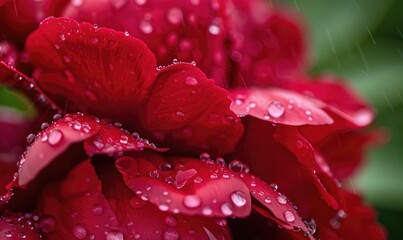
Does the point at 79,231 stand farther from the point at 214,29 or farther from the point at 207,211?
the point at 214,29

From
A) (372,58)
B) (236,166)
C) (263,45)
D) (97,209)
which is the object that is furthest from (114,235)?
(372,58)

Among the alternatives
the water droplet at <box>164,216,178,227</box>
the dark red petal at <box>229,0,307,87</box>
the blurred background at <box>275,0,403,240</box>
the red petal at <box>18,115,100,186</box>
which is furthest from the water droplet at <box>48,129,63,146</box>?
the blurred background at <box>275,0,403,240</box>

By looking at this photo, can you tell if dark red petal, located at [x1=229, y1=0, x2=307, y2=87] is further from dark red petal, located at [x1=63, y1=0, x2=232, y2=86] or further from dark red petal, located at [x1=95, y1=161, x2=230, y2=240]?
dark red petal, located at [x1=95, y1=161, x2=230, y2=240]

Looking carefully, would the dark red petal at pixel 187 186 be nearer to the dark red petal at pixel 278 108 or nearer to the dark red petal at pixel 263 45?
the dark red petal at pixel 278 108

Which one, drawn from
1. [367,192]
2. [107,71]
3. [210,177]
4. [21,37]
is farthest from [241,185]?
[367,192]

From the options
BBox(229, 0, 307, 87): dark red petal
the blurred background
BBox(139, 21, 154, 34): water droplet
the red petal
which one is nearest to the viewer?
the red petal

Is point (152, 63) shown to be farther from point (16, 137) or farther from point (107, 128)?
point (16, 137)

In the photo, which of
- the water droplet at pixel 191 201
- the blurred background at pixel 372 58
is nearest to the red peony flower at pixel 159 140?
the water droplet at pixel 191 201
